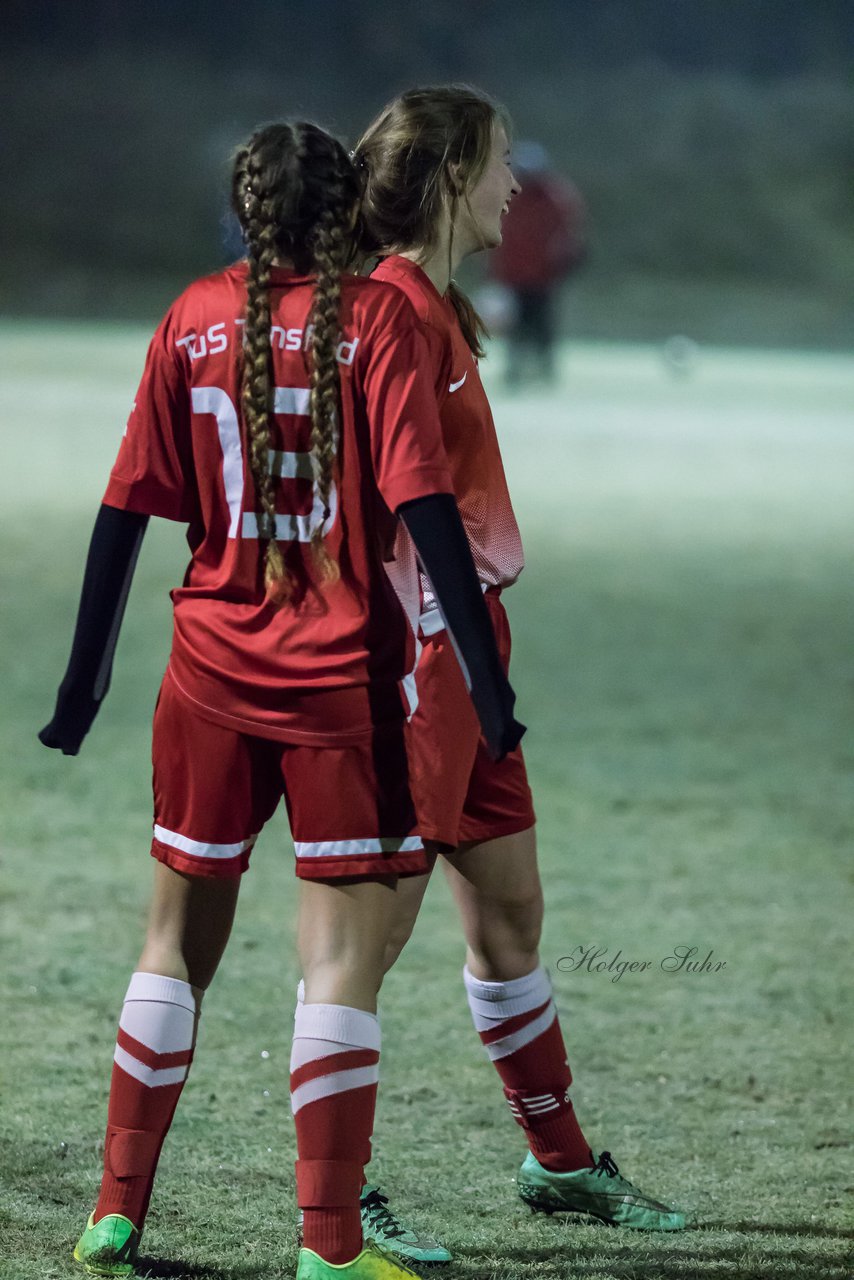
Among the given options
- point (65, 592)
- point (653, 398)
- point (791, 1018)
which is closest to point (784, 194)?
point (653, 398)

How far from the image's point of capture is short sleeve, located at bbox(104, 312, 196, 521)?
2.54 m

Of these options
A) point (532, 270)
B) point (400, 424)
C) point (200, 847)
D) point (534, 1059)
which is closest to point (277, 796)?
point (200, 847)

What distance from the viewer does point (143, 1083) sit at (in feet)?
8.75

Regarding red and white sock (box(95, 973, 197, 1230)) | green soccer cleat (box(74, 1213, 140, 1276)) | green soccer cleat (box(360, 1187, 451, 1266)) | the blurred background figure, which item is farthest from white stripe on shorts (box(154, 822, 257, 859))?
the blurred background figure

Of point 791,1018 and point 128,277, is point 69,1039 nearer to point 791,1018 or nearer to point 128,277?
point 791,1018

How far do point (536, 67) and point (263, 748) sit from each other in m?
43.0

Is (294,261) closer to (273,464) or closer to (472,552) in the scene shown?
(273,464)

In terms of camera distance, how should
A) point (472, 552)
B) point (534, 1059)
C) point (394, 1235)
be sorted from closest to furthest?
point (472, 552) → point (394, 1235) → point (534, 1059)

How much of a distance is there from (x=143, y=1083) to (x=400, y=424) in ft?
3.27

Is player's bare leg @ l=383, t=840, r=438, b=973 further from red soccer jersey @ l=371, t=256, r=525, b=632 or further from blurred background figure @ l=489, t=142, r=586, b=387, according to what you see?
blurred background figure @ l=489, t=142, r=586, b=387

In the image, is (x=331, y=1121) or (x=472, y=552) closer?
(x=331, y=1121)

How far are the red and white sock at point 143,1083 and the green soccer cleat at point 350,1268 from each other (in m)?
0.27

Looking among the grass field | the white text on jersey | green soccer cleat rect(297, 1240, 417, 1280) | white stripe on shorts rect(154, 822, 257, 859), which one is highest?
the white text on jersey
